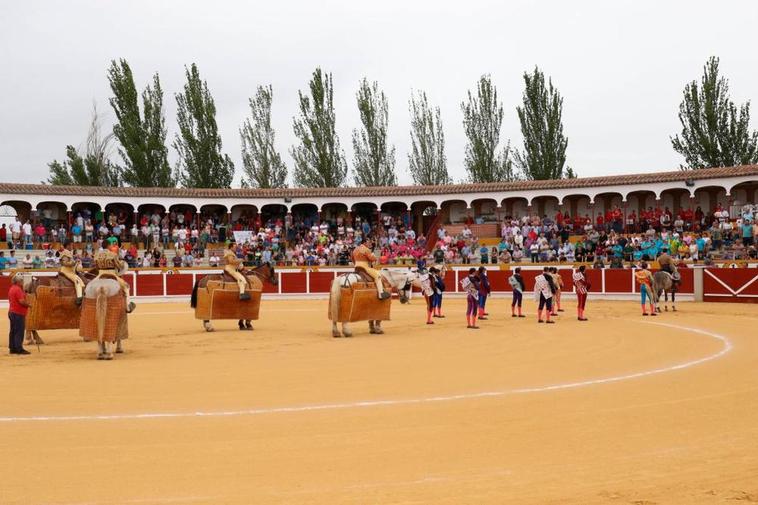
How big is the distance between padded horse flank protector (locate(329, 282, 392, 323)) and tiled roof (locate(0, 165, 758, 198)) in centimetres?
2265

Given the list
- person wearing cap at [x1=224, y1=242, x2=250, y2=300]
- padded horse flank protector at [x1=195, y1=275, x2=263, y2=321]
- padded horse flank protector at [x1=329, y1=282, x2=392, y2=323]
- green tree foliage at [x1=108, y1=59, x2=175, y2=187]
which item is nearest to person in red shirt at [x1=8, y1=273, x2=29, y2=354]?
padded horse flank protector at [x1=195, y1=275, x2=263, y2=321]

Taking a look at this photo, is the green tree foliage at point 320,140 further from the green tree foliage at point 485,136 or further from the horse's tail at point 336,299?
the horse's tail at point 336,299

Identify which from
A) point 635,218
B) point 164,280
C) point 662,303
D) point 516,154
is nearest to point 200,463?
point 662,303

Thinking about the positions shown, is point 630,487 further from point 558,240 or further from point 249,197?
point 249,197

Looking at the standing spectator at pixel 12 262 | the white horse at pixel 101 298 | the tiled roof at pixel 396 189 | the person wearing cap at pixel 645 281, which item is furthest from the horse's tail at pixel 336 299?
the tiled roof at pixel 396 189

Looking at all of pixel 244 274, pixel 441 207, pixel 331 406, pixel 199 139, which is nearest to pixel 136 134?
pixel 199 139

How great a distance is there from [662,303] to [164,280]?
Result: 18440 mm

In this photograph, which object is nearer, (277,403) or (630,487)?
(630,487)

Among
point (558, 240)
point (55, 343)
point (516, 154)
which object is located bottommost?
point (55, 343)

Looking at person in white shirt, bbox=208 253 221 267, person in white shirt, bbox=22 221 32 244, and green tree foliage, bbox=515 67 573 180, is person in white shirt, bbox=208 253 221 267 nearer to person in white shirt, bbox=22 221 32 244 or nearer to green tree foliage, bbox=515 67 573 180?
person in white shirt, bbox=22 221 32 244

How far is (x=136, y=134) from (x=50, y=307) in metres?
34.5

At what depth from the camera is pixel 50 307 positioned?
15891 millimetres

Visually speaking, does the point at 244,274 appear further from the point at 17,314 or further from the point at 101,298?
the point at 101,298

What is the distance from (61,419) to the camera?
7848 millimetres
